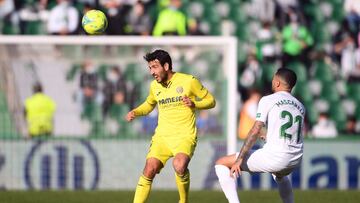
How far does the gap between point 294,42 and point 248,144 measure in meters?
11.1

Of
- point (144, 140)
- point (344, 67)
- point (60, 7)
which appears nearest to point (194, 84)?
point (144, 140)

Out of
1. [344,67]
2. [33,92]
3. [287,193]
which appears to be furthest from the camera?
[344,67]

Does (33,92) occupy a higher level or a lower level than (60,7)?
lower

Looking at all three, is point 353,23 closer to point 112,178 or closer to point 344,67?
point 344,67

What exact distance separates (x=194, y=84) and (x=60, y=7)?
8.47 metres

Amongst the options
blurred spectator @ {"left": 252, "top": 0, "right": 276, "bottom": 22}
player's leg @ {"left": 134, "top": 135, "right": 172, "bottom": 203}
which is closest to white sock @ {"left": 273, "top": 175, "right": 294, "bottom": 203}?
player's leg @ {"left": 134, "top": 135, "right": 172, "bottom": 203}

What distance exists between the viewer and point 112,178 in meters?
16.8

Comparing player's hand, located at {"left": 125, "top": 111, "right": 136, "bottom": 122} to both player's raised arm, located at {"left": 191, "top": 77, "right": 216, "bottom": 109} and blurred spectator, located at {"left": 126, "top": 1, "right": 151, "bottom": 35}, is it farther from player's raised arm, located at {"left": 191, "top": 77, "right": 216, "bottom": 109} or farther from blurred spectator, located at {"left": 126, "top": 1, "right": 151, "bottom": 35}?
blurred spectator, located at {"left": 126, "top": 1, "right": 151, "bottom": 35}

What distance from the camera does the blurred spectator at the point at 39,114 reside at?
16.5m

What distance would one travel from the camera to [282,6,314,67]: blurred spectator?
799 inches

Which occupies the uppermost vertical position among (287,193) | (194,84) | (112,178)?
(194,84)

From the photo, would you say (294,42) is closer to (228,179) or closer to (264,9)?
(264,9)

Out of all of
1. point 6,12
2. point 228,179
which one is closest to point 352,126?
point 6,12

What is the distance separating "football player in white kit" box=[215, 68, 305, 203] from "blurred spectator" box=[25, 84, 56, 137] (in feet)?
23.1
